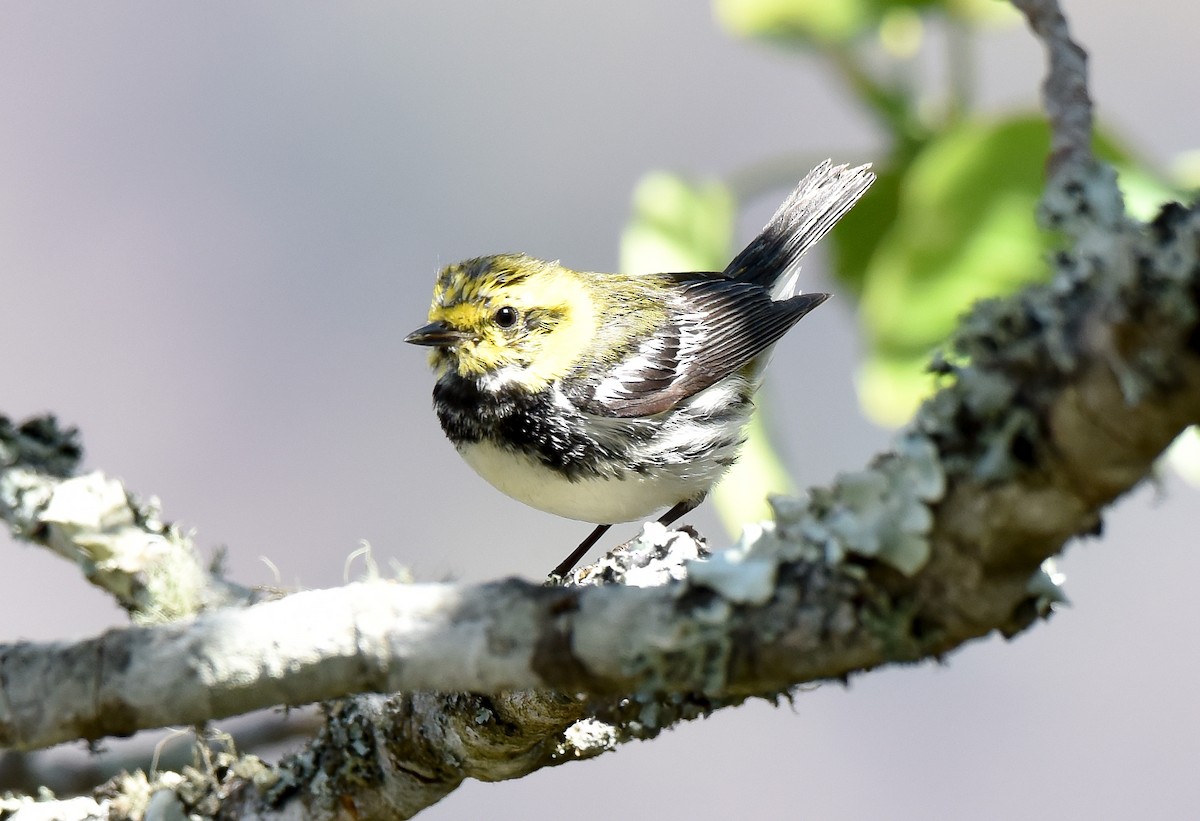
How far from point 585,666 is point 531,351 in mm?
1599

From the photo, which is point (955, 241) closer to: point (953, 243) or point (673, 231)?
point (953, 243)

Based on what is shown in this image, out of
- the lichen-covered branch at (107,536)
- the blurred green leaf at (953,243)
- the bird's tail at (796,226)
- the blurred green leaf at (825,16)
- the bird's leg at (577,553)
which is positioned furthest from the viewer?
the bird's tail at (796,226)

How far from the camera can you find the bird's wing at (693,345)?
263 cm

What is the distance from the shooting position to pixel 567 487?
8.14ft

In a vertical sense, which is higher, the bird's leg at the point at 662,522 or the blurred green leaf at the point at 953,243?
the blurred green leaf at the point at 953,243

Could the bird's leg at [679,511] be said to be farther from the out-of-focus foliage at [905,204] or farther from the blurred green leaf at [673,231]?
the blurred green leaf at [673,231]

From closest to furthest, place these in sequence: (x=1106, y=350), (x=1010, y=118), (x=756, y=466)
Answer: (x=1106, y=350) → (x=1010, y=118) → (x=756, y=466)

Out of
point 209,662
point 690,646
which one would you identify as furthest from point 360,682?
point 690,646

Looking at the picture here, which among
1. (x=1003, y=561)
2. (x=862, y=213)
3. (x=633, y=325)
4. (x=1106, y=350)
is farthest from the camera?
(x=633, y=325)

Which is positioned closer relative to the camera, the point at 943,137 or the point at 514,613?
the point at 514,613

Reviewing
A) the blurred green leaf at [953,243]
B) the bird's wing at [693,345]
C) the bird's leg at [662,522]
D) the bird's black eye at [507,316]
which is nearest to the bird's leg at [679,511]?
the bird's leg at [662,522]

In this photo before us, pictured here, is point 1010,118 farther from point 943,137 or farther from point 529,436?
point 529,436

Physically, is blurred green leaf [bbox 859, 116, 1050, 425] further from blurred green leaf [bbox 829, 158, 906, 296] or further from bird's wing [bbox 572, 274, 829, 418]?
bird's wing [bbox 572, 274, 829, 418]

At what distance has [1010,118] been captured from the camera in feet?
7.20
